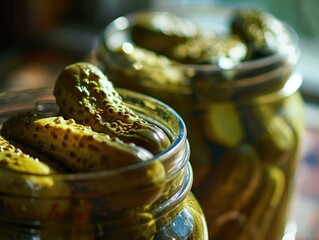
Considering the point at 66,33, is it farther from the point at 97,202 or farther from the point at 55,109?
the point at 97,202

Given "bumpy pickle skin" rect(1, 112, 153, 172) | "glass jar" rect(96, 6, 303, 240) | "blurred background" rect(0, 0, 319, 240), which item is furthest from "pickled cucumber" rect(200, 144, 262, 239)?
"blurred background" rect(0, 0, 319, 240)

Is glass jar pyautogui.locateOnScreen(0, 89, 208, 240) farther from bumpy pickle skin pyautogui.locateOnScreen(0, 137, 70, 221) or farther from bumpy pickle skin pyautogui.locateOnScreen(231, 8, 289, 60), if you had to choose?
bumpy pickle skin pyautogui.locateOnScreen(231, 8, 289, 60)

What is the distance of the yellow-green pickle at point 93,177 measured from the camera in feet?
1.28

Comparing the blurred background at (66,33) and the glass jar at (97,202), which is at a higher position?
the glass jar at (97,202)

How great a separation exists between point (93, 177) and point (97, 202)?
19mm

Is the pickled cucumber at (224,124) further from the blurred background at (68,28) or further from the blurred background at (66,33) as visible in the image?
the blurred background at (68,28)

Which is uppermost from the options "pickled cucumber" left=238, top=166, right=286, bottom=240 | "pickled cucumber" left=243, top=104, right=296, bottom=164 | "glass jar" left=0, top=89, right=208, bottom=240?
"glass jar" left=0, top=89, right=208, bottom=240

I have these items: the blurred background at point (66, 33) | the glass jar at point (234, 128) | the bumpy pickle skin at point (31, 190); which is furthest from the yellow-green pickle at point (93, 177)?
the blurred background at point (66, 33)

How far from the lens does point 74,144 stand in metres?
0.41

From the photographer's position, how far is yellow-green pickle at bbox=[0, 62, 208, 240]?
1.28 ft

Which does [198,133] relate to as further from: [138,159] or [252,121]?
[138,159]

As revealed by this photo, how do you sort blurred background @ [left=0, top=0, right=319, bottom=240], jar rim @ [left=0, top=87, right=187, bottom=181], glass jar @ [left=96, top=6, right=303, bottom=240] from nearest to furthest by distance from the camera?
jar rim @ [left=0, top=87, right=187, bottom=181] → glass jar @ [left=96, top=6, right=303, bottom=240] → blurred background @ [left=0, top=0, right=319, bottom=240]

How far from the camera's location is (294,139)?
2.20 ft

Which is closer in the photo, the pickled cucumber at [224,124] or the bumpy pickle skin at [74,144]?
the bumpy pickle skin at [74,144]
